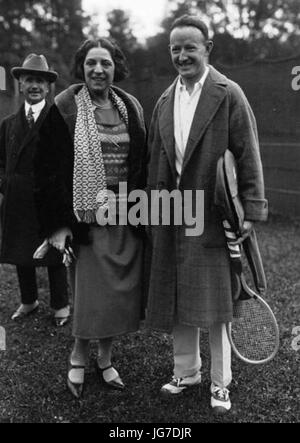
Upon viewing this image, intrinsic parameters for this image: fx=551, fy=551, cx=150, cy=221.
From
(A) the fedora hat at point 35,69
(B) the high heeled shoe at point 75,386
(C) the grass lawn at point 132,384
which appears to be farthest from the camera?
(A) the fedora hat at point 35,69

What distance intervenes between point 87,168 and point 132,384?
4.22 feet

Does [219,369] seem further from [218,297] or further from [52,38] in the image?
[52,38]

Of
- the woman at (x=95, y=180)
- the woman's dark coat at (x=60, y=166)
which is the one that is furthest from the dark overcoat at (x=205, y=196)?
the woman's dark coat at (x=60, y=166)

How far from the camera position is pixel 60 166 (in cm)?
278

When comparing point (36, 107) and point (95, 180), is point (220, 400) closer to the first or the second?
point (95, 180)

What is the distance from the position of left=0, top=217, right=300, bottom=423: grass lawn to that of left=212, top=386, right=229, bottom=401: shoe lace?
8 cm

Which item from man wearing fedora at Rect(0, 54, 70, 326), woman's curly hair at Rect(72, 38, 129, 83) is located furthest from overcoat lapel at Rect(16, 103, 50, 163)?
woman's curly hair at Rect(72, 38, 129, 83)

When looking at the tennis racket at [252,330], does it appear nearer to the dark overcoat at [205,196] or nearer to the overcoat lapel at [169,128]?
the dark overcoat at [205,196]

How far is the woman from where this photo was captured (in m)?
2.77

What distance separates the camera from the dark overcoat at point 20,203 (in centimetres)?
400

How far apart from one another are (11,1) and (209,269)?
24.2 metres

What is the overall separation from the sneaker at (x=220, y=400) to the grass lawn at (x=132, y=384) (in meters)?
0.04

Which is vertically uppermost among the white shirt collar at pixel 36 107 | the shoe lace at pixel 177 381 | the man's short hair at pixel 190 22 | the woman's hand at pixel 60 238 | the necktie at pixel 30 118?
the man's short hair at pixel 190 22
